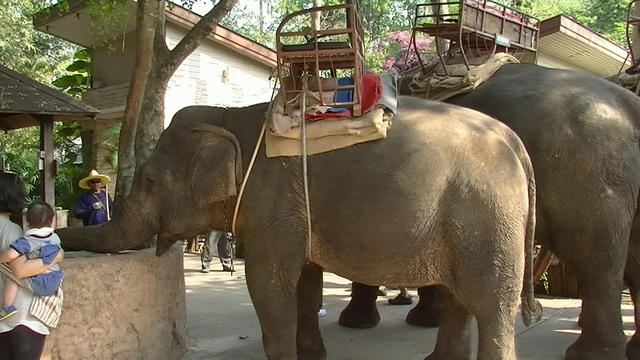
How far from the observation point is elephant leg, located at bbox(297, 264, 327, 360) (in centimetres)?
490

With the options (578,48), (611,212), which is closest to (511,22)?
(611,212)

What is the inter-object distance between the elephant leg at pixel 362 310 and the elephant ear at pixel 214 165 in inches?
89.3

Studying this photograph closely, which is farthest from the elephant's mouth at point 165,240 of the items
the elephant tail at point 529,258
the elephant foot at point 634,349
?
the elephant foot at point 634,349

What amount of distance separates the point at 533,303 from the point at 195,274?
23.6 ft

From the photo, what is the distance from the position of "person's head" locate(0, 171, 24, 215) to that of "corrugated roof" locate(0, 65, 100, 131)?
3.86 meters

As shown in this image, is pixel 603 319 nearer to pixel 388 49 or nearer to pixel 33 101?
pixel 33 101

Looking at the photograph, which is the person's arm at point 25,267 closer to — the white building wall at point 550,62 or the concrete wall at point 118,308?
the concrete wall at point 118,308

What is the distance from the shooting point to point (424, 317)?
6.09 m

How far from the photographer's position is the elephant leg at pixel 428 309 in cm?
602

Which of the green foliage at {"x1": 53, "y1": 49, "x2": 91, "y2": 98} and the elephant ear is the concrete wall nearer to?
the elephant ear

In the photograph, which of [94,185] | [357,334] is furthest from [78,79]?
[357,334]

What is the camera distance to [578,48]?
13.5m

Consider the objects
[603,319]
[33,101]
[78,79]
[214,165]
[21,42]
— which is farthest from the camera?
[21,42]

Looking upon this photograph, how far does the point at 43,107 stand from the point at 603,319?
6.37 meters
